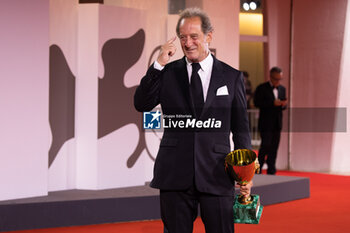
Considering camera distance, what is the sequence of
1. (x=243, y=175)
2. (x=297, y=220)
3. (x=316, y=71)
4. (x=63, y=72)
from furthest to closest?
(x=316, y=71)
(x=63, y=72)
(x=297, y=220)
(x=243, y=175)

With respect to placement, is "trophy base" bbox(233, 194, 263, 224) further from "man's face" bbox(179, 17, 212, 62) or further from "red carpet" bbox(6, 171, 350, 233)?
"red carpet" bbox(6, 171, 350, 233)

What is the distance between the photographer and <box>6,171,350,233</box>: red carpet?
17.5ft

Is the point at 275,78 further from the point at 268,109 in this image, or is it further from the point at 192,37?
the point at 192,37

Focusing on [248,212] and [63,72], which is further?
[63,72]

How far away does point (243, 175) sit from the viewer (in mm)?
2535

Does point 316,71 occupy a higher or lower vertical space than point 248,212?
higher

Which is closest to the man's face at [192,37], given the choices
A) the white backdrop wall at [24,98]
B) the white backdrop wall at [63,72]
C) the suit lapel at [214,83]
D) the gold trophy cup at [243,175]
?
the suit lapel at [214,83]

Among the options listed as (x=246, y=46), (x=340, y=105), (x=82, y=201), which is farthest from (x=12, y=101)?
(x=246, y=46)

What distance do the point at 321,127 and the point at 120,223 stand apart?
5243 mm

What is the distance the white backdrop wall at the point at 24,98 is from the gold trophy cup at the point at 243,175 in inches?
129

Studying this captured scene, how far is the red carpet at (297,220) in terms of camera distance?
533 centimetres

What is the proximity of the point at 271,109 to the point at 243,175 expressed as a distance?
6.01 meters

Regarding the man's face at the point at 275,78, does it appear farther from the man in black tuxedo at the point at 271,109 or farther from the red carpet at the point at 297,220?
the red carpet at the point at 297,220

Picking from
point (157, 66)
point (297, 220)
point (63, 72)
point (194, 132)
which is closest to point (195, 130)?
point (194, 132)
